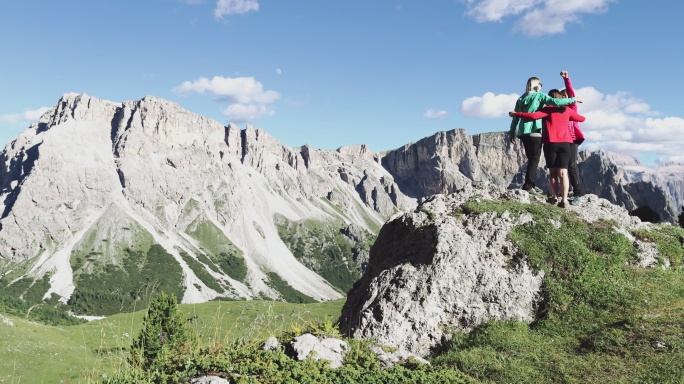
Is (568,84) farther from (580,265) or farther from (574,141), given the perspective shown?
(580,265)

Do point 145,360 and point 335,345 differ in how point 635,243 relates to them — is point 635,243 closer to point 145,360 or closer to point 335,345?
point 335,345

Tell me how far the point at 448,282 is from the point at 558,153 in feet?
25.1

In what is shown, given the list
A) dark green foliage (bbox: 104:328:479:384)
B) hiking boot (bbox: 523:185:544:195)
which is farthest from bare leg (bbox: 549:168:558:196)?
dark green foliage (bbox: 104:328:479:384)

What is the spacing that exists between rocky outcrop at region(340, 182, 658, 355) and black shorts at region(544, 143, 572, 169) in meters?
2.01

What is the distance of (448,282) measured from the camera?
16.5 meters

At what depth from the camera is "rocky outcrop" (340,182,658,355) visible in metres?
15.6

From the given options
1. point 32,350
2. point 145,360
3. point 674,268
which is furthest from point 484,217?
point 32,350

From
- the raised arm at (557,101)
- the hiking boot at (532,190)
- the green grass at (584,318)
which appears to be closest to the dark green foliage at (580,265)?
the green grass at (584,318)

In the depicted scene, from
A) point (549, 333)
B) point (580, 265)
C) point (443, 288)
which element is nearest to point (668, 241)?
point (580, 265)

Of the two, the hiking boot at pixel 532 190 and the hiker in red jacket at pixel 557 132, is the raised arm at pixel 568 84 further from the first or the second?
the hiking boot at pixel 532 190

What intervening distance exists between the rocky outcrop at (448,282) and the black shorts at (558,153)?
2014 mm

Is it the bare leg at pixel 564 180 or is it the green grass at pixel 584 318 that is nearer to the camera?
the green grass at pixel 584 318

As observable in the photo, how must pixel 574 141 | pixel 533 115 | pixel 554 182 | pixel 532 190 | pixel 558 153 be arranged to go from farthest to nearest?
1. pixel 532 190
2. pixel 554 182
3. pixel 574 141
4. pixel 558 153
5. pixel 533 115

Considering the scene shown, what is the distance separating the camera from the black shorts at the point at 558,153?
61.8ft
